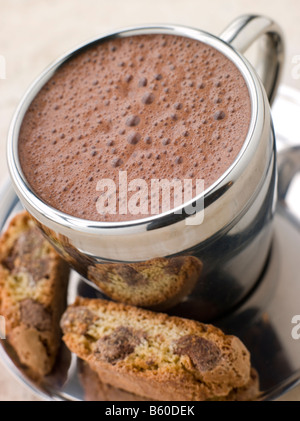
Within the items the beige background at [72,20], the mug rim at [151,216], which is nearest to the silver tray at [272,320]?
the mug rim at [151,216]

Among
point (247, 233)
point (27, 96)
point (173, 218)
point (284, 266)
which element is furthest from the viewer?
point (284, 266)

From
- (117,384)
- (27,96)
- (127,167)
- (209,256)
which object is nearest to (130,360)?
(117,384)

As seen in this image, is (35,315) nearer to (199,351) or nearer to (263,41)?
(199,351)

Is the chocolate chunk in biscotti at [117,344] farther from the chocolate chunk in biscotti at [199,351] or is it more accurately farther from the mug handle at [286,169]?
the mug handle at [286,169]

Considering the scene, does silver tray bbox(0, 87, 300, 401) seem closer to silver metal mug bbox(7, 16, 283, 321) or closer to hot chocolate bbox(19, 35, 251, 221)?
silver metal mug bbox(7, 16, 283, 321)

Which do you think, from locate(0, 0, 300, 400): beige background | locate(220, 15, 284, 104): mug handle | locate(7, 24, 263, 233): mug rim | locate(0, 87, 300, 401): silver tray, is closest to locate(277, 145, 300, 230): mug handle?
locate(0, 87, 300, 401): silver tray
